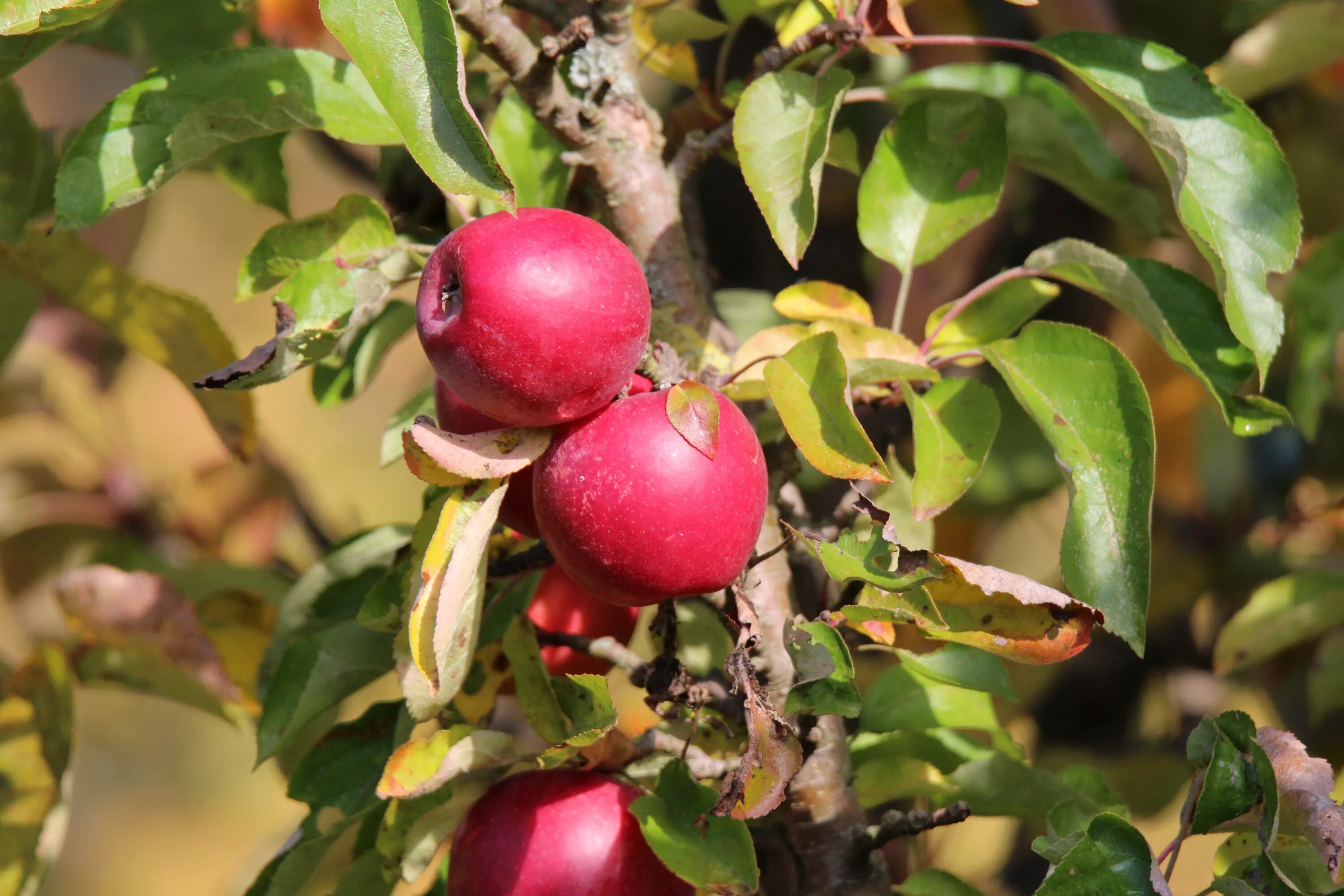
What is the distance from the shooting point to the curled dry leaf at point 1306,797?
598 millimetres

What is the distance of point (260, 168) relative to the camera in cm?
94

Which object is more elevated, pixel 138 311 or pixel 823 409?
pixel 823 409

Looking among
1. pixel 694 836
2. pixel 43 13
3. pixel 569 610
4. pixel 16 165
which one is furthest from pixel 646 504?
pixel 16 165

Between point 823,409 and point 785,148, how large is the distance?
181 mm

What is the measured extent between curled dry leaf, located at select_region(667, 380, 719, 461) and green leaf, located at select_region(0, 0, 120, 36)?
1.25 ft

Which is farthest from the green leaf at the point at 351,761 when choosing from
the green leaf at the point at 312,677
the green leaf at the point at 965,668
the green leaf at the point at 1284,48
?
the green leaf at the point at 1284,48

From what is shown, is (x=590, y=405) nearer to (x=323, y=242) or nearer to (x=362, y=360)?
(x=323, y=242)

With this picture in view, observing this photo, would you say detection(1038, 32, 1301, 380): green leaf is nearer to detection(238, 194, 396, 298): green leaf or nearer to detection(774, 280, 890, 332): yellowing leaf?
detection(774, 280, 890, 332): yellowing leaf

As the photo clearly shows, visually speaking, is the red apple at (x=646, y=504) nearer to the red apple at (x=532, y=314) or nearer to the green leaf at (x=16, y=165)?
the red apple at (x=532, y=314)

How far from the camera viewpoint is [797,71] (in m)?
0.76

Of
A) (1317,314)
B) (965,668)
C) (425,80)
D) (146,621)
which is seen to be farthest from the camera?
(146,621)

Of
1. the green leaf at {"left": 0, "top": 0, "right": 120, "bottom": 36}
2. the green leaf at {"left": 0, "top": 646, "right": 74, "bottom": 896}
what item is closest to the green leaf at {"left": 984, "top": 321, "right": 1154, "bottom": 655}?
the green leaf at {"left": 0, "top": 0, "right": 120, "bottom": 36}

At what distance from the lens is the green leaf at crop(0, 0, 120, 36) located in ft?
2.00

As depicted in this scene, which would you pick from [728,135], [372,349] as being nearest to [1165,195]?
[728,135]
